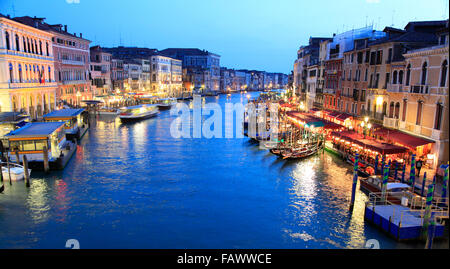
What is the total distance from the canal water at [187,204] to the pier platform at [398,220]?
0.31m

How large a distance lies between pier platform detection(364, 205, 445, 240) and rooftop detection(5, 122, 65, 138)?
1719 cm

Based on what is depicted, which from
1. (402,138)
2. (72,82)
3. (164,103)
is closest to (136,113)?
(72,82)

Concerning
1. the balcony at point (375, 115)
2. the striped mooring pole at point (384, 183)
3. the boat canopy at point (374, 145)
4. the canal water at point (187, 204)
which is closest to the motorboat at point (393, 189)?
the striped mooring pole at point (384, 183)

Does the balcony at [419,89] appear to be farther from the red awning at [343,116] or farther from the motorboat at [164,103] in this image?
the motorboat at [164,103]

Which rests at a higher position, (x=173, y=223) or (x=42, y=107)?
(x=42, y=107)

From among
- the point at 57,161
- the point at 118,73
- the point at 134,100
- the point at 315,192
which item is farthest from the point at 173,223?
the point at 118,73

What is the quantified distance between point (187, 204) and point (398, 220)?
326 inches

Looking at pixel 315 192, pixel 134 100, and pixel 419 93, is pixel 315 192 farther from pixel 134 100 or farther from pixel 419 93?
pixel 134 100

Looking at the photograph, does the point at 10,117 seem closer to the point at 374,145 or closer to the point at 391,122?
the point at 374,145

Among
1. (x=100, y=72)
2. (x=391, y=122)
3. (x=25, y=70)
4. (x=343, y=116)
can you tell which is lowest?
(x=343, y=116)

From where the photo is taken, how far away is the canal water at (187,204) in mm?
11625

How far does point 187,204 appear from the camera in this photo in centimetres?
1466
